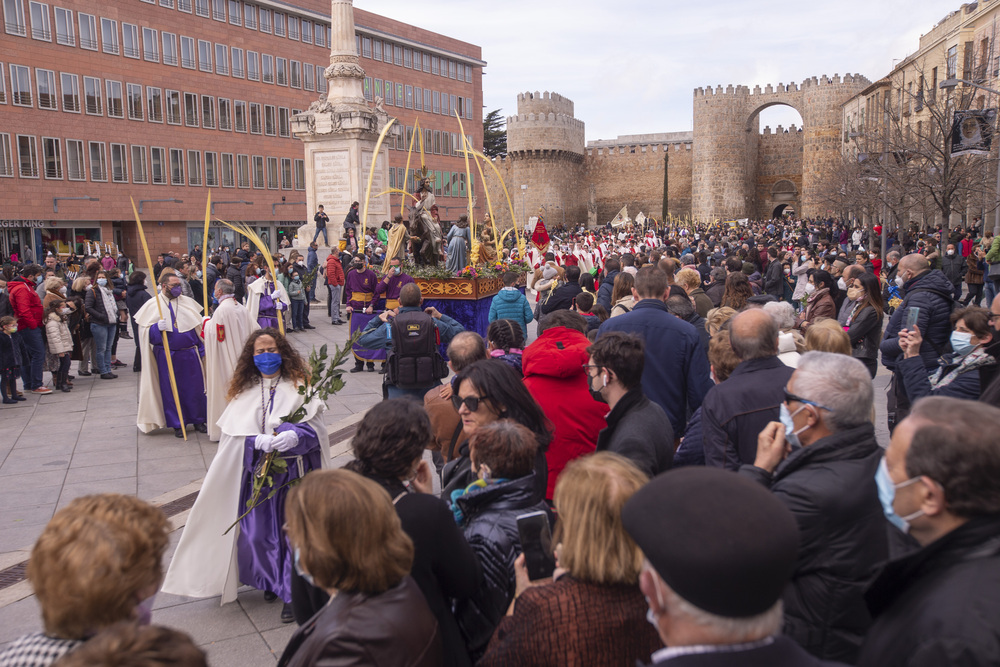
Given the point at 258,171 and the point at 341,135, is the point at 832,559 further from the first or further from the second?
the point at 258,171

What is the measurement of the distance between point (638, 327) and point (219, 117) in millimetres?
43228

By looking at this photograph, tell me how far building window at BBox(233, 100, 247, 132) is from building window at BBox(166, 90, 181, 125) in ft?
11.6

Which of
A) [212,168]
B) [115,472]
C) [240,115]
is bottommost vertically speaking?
[115,472]

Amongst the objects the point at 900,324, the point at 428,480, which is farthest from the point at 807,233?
the point at 428,480

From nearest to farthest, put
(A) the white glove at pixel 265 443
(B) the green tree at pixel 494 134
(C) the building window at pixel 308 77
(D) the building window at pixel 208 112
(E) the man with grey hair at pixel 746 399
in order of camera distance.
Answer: (E) the man with grey hair at pixel 746 399, (A) the white glove at pixel 265 443, (D) the building window at pixel 208 112, (C) the building window at pixel 308 77, (B) the green tree at pixel 494 134

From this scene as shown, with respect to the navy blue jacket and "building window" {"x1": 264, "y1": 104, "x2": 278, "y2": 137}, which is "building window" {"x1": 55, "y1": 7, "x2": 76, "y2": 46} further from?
the navy blue jacket

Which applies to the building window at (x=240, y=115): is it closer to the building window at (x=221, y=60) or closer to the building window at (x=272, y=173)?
→ the building window at (x=221, y=60)

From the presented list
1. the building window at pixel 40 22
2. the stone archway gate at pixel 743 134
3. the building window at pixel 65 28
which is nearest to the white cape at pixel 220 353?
the building window at pixel 40 22

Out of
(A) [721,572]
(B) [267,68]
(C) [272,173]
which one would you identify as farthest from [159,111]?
(A) [721,572]

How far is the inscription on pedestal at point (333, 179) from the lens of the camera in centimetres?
2095

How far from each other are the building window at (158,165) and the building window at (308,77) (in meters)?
11.0

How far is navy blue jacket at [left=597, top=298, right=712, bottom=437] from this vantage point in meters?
5.04

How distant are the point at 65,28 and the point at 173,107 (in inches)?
241

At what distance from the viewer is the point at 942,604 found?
A: 1.66 m
